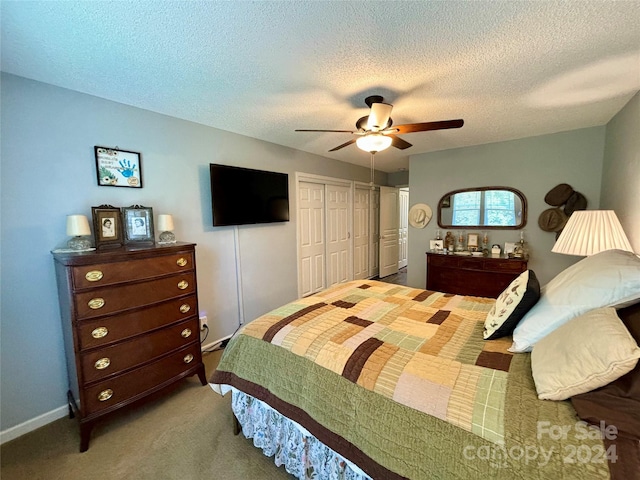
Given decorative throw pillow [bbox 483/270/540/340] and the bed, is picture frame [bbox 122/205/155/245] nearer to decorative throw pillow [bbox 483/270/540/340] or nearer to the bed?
the bed

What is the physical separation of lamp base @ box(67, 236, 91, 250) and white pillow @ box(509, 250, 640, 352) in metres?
2.69

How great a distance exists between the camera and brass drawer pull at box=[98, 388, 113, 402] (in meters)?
1.67

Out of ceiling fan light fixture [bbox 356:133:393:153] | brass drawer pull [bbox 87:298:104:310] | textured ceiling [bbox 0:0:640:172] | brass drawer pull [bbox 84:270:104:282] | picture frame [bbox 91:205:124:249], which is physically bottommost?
brass drawer pull [bbox 87:298:104:310]

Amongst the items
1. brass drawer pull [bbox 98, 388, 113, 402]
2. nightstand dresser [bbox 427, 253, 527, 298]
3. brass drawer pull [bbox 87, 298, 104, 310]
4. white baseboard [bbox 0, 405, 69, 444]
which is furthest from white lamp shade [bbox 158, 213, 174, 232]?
nightstand dresser [bbox 427, 253, 527, 298]

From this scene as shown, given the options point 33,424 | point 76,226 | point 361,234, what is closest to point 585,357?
point 76,226

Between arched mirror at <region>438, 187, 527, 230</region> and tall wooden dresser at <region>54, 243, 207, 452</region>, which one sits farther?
arched mirror at <region>438, 187, 527, 230</region>

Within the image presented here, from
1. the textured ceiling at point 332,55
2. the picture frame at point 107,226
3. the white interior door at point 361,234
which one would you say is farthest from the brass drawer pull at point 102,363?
the white interior door at point 361,234

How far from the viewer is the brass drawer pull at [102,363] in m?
1.66

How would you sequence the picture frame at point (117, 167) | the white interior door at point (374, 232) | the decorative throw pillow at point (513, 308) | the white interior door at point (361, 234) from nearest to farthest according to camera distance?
1. the decorative throw pillow at point (513, 308)
2. the picture frame at point (117, 167)
3. the white interior door at point (361, 234)
4. the white interior door at point (374, 232)

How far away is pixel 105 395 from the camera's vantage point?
1.69 m

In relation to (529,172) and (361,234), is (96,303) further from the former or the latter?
(529,172)

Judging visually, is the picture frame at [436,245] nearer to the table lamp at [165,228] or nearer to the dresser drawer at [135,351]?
the dresser drawer at [135,351]

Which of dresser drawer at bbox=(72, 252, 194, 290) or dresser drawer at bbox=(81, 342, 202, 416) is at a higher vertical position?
dresser drawer at bbox=(72, 252, 194, 290)

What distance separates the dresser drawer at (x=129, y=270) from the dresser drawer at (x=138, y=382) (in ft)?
2.12
